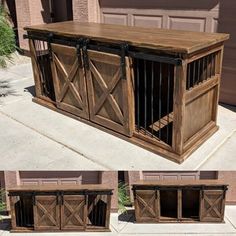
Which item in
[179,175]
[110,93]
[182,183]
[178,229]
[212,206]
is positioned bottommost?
[178,229]

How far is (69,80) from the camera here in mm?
6406

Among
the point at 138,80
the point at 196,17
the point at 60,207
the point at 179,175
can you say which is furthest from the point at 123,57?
the point at 60,207

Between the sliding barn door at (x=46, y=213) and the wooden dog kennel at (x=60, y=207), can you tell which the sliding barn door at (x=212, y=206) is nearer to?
the wooden dog kennel at (x=60, y=207)

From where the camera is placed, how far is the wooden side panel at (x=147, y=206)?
24.0 feet

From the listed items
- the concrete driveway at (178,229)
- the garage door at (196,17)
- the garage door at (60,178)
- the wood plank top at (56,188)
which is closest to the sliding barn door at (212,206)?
the concrete driveway at (178,229)

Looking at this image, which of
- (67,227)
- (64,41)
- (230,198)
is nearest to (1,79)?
(64,41)

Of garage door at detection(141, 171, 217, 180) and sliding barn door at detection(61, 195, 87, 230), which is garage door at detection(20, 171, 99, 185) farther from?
garage door at detection(141, 171, 217, 180)

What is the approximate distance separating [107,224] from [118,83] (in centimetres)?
346

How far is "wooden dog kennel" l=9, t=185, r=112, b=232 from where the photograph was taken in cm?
703

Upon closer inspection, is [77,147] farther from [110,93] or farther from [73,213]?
[73,213]

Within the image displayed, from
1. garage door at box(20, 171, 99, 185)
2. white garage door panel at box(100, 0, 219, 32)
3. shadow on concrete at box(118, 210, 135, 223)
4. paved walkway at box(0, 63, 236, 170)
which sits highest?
A: white garage door panel at box(100, 0, 219, 32)

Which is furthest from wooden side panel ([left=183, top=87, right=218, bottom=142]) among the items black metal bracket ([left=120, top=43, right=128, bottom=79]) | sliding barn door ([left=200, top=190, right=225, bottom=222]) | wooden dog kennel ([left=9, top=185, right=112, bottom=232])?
wooden dog kennel ([left=9, top=185, right=112, bottom=232])

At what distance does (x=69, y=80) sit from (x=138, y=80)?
156 cm

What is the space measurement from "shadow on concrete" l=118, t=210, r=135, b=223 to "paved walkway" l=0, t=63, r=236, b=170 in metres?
→ 2.92
